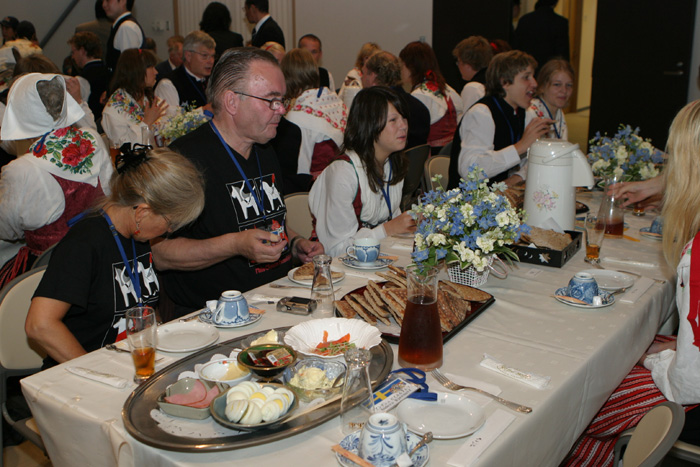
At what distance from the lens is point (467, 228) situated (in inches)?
79.2

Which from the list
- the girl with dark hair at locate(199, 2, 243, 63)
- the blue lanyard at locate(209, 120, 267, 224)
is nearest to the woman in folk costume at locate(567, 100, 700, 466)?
the blue lanyard at locate(209, 120, 267, 224)

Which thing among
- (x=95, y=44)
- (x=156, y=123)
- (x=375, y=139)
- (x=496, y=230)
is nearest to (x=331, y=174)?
(x=375, y=139)

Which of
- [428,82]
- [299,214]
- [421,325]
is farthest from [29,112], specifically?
[428,82]

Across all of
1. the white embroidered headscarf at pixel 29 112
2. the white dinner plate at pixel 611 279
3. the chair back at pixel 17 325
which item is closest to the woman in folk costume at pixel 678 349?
the white dinner plate at pixel 611 279

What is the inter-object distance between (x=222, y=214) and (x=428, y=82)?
382cm

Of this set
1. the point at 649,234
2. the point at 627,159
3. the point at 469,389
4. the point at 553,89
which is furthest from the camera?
the point at 553,89

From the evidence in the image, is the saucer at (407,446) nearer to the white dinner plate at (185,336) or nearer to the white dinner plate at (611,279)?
the white dinner plate at (185,336)

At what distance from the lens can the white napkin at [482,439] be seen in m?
1.18

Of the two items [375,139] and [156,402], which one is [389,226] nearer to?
[375,139]

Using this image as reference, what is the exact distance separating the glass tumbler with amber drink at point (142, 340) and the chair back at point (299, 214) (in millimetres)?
1630

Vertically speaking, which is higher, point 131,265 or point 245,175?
point 245,175

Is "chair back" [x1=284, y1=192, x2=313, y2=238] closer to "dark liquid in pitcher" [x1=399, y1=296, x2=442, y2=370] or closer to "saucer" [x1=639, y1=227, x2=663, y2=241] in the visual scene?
"saucer" [x1=639, y1=227, x2=663, y2=241]

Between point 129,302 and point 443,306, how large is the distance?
3.31 feet

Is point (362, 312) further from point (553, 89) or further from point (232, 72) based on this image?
point (553, 89)
